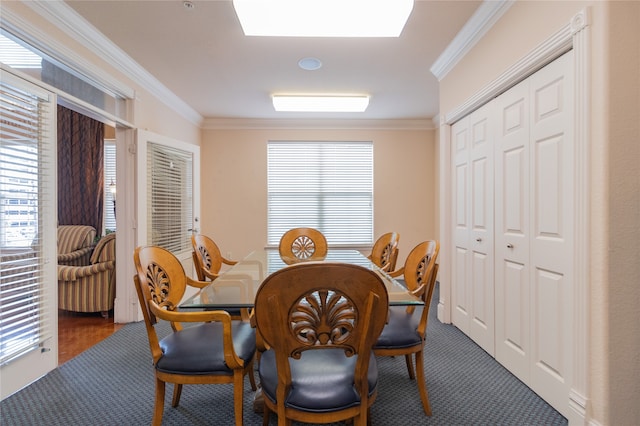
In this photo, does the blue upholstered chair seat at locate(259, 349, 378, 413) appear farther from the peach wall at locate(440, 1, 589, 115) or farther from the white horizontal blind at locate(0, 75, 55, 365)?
the peach wall at locate(440, 1, 589, 115)

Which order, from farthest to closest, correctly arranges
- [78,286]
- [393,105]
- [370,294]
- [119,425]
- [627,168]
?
[393,105], [78,286], [119,425], [627,168], [370,294]

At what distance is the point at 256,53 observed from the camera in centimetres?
290

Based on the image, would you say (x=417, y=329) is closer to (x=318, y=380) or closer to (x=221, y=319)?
(x=318, y=380)

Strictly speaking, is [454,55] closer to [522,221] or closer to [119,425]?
[522,221]

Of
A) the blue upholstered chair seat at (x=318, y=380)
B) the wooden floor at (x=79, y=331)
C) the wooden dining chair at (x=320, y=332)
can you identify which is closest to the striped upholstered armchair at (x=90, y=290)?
the wooden floor at (x=79, y=331)

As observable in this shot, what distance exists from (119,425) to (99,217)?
441 cm

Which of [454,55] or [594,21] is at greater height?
[454,55]

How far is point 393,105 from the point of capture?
4359 millimetres

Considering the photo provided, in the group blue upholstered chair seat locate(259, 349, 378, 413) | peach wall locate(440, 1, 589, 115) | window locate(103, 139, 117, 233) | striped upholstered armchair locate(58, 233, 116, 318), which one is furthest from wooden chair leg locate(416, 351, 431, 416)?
window locate(103, 139, 117, 233)

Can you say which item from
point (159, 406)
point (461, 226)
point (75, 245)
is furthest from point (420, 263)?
point (75, 245)

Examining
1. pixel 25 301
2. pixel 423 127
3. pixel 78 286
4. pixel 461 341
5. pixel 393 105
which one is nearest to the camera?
pixel 25 301

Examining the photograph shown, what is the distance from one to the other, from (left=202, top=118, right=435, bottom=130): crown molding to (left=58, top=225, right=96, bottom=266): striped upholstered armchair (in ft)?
7.49

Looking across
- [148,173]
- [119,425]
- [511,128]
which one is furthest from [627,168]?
[148,173]

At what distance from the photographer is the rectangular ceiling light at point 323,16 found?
1.81 m
